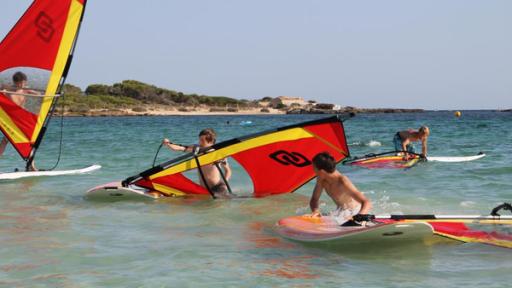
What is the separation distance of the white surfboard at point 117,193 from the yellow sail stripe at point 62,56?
3.93 metres

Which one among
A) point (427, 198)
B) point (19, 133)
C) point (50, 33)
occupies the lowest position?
point (427, 198)

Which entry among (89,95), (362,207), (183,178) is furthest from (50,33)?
(89,95)

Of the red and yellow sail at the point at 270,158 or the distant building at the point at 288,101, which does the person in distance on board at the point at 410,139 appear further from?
the distant building at the point at 288,101

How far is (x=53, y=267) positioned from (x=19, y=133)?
797cm

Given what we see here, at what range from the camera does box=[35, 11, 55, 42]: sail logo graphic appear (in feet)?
43.0

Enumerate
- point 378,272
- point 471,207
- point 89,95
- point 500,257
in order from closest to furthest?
point 378,272, point 500,257, point 471,207, point 89,95

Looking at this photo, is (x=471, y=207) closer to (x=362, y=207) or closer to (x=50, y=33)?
(x=362, y=207)

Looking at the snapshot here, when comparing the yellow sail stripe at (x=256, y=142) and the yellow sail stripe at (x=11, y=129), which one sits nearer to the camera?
the yellow sail stripe at (x=256, y=142)

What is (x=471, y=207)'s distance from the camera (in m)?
9.84

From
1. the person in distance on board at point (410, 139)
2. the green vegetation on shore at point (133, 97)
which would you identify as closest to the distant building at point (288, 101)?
the green vegetation on shore at point (133, 97)

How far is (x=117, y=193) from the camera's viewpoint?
33.8 ft

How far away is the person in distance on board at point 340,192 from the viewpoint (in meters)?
6.87

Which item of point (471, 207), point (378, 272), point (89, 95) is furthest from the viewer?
point (89, 95)

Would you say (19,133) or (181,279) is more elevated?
(19,133)
